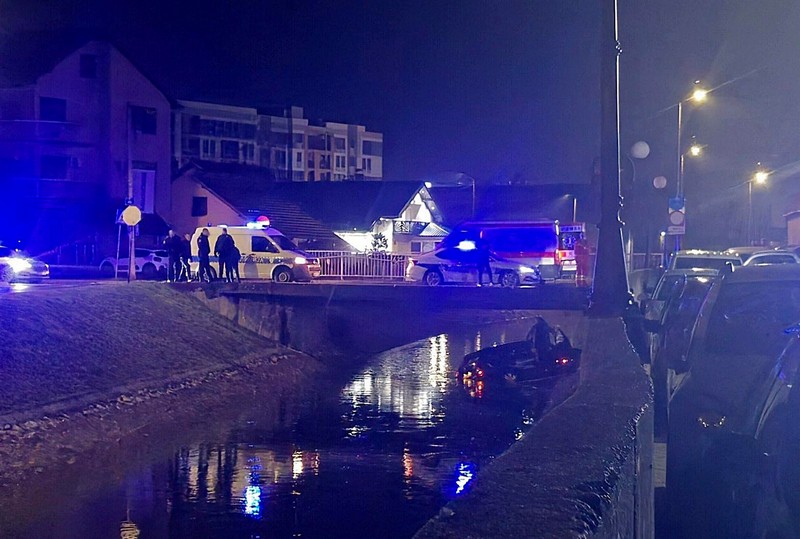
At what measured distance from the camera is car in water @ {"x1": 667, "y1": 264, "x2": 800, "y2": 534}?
27.1 ft

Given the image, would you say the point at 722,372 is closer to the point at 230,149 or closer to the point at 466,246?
the point at 466,246

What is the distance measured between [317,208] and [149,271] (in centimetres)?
3084

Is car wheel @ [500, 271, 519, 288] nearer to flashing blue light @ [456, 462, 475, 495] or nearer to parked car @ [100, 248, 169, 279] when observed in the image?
parked car @ [100, 248, 169, 279]

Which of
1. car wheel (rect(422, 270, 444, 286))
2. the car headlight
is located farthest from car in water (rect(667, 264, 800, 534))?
the car headlight

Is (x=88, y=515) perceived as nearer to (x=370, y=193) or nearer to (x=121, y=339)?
(x=121, y=339)

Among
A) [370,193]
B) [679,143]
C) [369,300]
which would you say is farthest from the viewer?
[370,193]

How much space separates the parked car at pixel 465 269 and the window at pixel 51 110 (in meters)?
26.9

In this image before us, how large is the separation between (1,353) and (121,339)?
418 cm

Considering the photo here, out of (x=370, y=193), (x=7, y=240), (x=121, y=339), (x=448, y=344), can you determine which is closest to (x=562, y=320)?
(x=448, y=344)

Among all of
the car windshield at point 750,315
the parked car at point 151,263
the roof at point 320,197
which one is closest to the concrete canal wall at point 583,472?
the car windshield at point 750,315

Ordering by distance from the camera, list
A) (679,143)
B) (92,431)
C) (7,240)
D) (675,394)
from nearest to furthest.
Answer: (675,394), (92,431), (679,143), (7,240)

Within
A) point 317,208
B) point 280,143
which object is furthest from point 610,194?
point 280,143

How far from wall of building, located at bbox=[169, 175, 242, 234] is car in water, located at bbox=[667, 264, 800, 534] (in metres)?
51.6

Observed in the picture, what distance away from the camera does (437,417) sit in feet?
56.3
